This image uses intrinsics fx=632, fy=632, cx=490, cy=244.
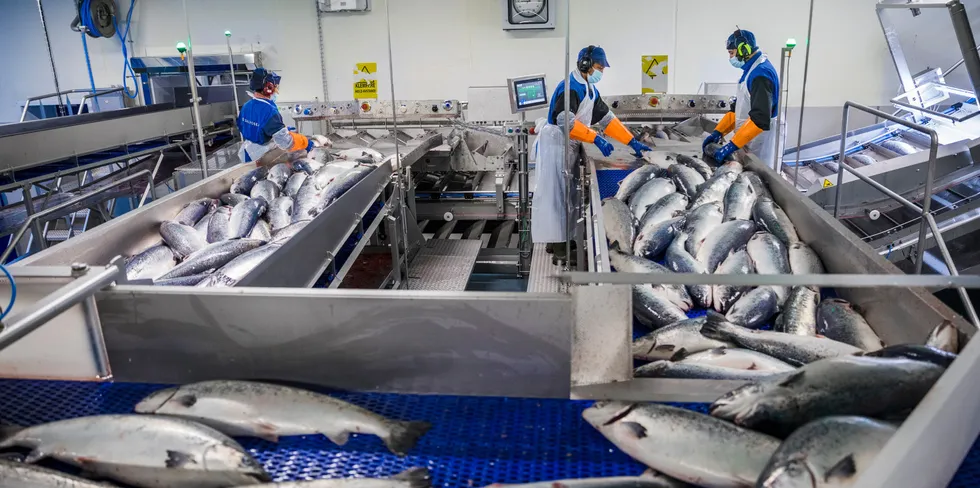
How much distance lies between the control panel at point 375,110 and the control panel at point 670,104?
→ 1.45 meters

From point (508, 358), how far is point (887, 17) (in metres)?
5.90

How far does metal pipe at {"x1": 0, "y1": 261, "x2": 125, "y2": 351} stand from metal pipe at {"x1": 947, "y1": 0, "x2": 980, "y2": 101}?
4.76 meters

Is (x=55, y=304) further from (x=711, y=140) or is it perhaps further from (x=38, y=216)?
(x=711, y=140)

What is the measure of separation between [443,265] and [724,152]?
2145 mm

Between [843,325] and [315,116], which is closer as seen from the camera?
[843,325]

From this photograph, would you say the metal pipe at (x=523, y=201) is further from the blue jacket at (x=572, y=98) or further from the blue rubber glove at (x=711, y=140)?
the blue rubber glove at (x=711, y=140)

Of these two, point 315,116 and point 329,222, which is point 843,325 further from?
point 315,116

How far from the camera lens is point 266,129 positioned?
183 inches

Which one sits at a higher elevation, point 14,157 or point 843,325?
point 14,157

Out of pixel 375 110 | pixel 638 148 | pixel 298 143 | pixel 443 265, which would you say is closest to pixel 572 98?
pixel 638 148

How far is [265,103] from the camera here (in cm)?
466

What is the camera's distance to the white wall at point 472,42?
6938 millimetres

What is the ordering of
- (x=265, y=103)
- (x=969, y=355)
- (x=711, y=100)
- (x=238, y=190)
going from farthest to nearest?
(x=711, y=100), (x=265, y=103), (x=238, y=190), (x=969, y=355)

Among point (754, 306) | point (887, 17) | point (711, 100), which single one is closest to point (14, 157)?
point (754, 306)
